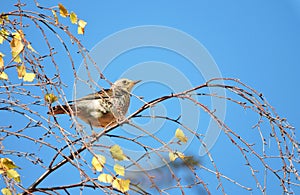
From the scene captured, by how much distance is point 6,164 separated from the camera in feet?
3.64

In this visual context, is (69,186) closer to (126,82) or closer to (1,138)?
(1,138)

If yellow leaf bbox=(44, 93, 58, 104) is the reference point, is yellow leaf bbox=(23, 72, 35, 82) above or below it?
above

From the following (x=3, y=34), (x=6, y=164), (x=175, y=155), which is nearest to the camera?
(x=6, y=164)

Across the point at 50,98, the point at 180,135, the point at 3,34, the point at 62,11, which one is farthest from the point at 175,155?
the point at 3,34

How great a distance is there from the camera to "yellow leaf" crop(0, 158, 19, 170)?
1106mm

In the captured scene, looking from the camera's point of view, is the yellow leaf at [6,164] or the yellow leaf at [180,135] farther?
the yellow leaf at [180,135]

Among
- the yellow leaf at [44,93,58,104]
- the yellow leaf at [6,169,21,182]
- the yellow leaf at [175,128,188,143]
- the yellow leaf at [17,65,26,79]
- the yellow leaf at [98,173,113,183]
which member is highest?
the yellow leaf at [17,65,26,79]

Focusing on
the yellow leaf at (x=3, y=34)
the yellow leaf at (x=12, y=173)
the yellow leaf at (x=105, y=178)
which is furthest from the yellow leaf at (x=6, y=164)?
the yellow leaf at (x=3, y=34)

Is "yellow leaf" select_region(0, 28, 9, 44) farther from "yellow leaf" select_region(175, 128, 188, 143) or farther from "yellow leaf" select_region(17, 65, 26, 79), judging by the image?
"yellow leaf" select_region(175, 128, 188, 143)

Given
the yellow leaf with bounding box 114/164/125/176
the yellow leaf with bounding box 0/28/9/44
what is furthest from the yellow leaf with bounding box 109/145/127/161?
the yellow leaf with bounding box 0/28/9/44

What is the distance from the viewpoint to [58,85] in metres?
1.22

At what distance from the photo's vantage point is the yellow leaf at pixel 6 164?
1.11 m

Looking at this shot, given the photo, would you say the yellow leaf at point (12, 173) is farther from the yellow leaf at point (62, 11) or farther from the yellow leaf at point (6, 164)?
the yellow leaf at point (62, 11)

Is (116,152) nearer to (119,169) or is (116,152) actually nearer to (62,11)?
(119,169)
